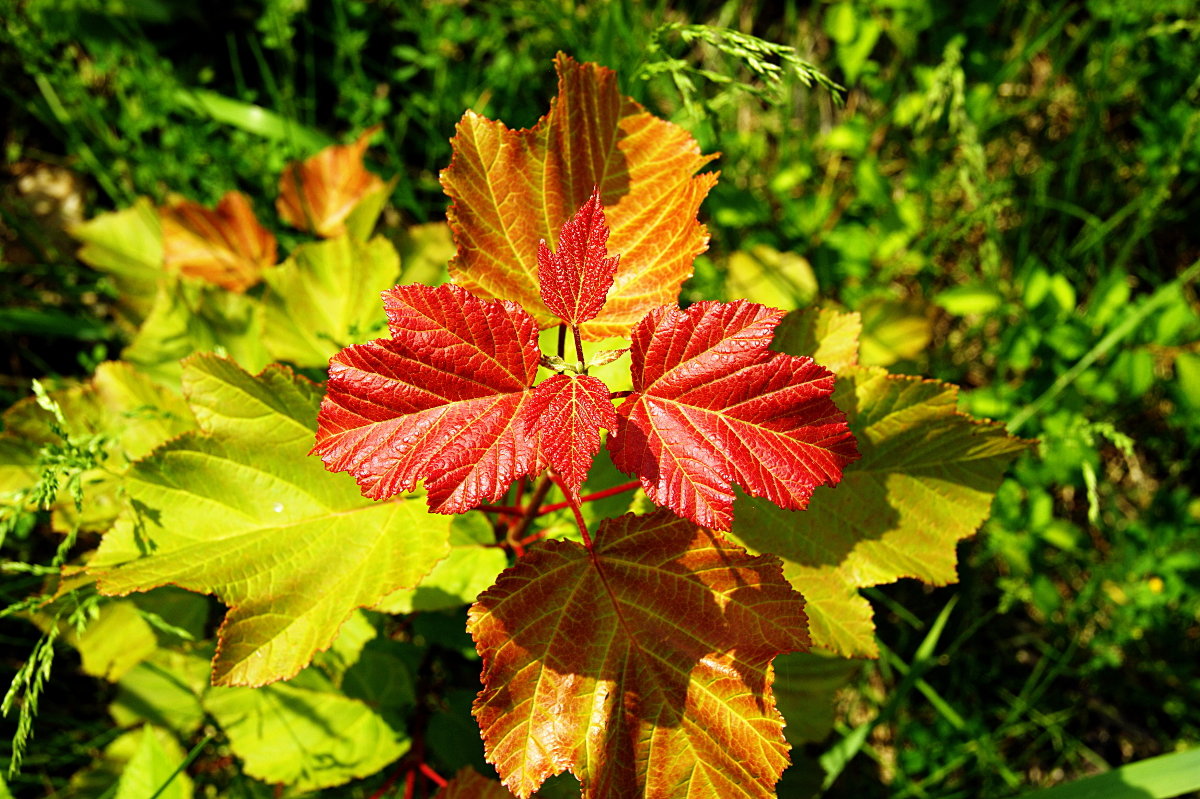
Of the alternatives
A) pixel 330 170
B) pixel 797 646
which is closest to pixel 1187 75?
pixel 797 646

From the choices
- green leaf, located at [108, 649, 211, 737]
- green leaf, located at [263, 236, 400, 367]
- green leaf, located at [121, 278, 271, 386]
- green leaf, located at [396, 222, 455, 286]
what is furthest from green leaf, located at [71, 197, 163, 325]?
green leaf, located at [108, 649, 211, 737]

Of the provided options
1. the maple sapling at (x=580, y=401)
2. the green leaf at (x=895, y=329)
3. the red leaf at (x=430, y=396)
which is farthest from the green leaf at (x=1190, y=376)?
the red leaf at (x=430, y=396)

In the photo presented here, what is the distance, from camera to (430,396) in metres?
1.29

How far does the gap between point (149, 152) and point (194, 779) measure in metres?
2.20

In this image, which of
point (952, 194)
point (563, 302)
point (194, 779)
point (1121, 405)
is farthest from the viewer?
point (952, 194)

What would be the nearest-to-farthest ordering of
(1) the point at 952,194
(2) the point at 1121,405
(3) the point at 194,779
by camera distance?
(3) the point at 194,779, (2) the point at 1121,405, (1) the point at 952,194

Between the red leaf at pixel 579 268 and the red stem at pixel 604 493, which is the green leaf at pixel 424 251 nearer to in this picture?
the red stem at pixel 604 493

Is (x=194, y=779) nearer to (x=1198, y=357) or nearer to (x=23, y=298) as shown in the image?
(x=23, y=298)

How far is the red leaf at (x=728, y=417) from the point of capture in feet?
4.07

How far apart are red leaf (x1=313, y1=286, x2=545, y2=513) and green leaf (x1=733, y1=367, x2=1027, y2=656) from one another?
0.65 metres

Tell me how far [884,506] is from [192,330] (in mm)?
1976

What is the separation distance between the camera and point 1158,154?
9.68 ft

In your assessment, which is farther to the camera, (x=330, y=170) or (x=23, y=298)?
(x=23, y=298)

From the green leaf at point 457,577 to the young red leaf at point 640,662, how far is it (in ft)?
1.15
